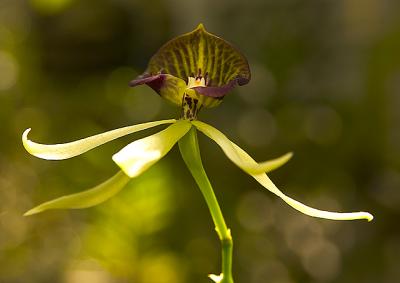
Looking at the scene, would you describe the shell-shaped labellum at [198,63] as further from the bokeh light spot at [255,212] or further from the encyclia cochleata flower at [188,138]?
the bokeh light spot at [255,212]

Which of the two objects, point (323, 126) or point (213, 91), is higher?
point (213, 91)

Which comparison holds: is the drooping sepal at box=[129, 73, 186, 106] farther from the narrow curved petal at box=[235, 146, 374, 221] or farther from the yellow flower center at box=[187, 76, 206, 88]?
the narrow curved petal at box=[235, 146, 374, 221]

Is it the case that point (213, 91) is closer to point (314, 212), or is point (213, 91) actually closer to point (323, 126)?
point (314, 212)

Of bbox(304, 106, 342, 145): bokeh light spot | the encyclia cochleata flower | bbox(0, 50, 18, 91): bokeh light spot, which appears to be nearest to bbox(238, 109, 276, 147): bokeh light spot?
bbox(304, 106, 342, 145): bokeh light spot

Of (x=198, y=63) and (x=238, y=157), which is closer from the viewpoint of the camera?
(x=238, y=157)

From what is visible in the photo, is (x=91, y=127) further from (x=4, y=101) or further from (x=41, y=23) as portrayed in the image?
(x=41, y=23)

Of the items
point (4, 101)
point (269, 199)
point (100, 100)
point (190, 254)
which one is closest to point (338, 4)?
point (269, 199)

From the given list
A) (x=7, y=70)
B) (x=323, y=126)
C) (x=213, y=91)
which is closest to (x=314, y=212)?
(x=213, y=91)

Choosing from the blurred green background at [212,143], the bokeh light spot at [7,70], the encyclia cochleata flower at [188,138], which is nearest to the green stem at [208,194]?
the encyclia cochleata flower at [188,138]

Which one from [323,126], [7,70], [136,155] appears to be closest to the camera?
[136,155]
